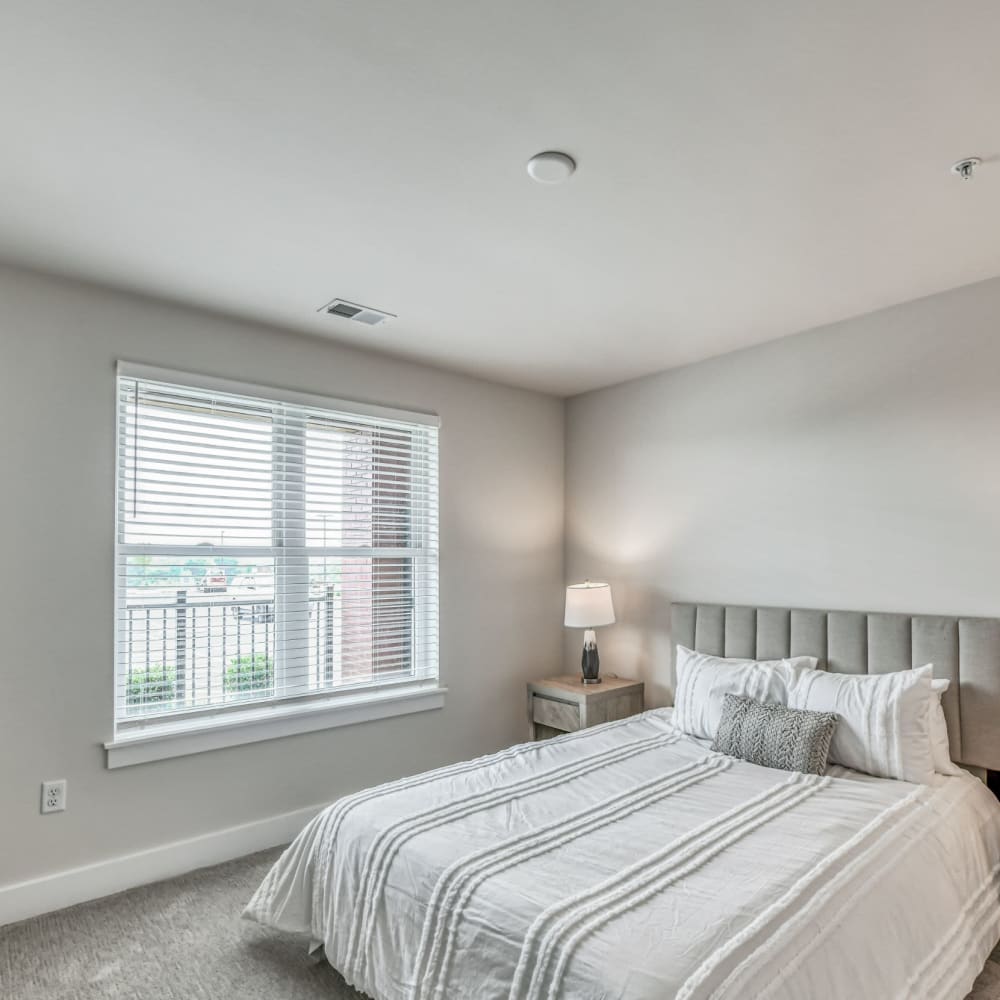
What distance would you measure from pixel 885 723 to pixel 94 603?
3.18 metres

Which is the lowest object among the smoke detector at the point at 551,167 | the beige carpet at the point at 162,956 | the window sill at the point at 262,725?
the beige carpet at the point at 162,956

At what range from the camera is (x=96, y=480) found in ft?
9.37

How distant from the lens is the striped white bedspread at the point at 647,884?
1547 millimetres

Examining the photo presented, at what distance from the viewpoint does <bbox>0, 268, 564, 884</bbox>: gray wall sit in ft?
8.74

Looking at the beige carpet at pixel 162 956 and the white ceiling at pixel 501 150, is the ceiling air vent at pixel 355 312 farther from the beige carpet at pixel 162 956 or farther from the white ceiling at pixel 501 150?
the beige carpet at pixel 162 956

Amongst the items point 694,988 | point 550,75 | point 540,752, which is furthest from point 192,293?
point 694,988

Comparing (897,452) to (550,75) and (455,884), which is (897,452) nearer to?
(550,75)

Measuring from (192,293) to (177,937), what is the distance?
251 cm

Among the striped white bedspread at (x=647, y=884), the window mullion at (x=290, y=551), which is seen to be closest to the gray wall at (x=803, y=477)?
the striped white bedspread at (x=647, y=884)

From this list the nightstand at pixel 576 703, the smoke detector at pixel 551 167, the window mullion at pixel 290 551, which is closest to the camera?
the smoke detector at pixel 551 167

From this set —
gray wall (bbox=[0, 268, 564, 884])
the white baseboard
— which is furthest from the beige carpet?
gray wall (bbox=[0, 268, 564, 884])

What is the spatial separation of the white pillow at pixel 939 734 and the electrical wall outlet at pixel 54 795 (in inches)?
132

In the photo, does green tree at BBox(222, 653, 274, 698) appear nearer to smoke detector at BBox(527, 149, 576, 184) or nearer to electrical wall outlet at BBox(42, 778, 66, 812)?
electrical wall outlet at BBox(42, 778, 66, 812)

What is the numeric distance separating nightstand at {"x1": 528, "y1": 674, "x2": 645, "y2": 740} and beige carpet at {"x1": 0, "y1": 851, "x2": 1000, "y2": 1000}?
1847 millimetres
